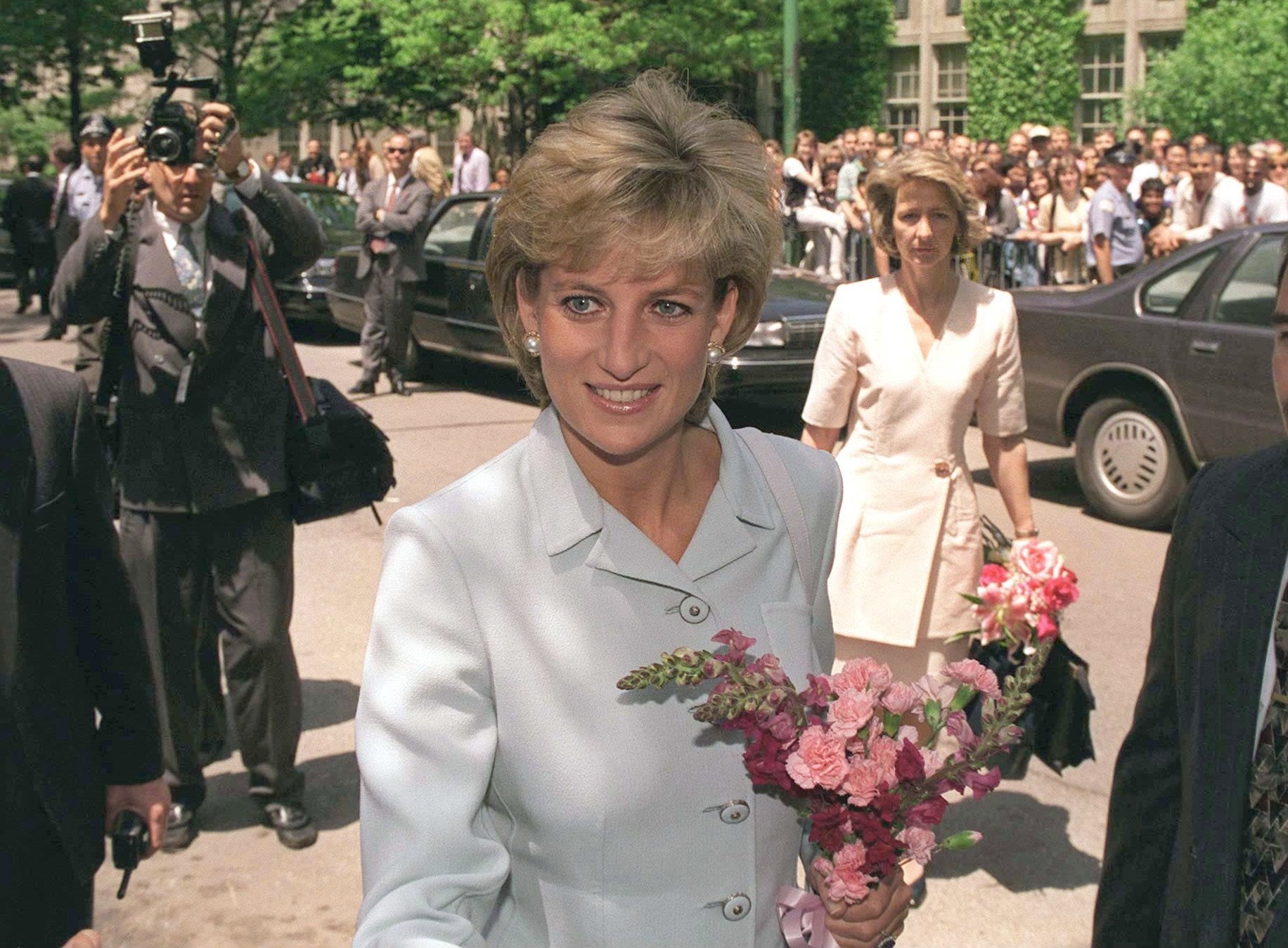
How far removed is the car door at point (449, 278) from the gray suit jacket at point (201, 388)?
904 cm

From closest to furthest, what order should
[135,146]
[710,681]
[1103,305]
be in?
[710,681]
[135,146]
[1103,305]

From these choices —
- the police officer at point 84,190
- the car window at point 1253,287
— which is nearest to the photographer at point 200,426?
the police officer at point 84,190

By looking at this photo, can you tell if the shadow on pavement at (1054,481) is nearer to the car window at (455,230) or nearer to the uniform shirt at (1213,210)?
the uniform shirt at (1213,210)

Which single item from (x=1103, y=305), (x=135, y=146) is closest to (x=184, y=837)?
(x=135, y=146)

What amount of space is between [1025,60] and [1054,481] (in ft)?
103

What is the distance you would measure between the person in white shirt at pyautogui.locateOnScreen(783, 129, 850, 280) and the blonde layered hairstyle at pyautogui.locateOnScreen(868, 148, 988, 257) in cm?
1239

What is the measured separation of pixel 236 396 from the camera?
507 cm

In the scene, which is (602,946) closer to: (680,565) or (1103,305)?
(680,565)

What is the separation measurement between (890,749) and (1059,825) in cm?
366

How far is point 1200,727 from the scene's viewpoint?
229 cm

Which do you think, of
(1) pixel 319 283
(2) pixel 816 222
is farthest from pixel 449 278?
(2) pixel 816 222

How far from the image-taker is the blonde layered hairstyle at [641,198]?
2.24 m

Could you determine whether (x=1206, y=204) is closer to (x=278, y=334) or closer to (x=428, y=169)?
(x=428, y=169)

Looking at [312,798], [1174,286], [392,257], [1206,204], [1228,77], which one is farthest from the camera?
[1228,77]
